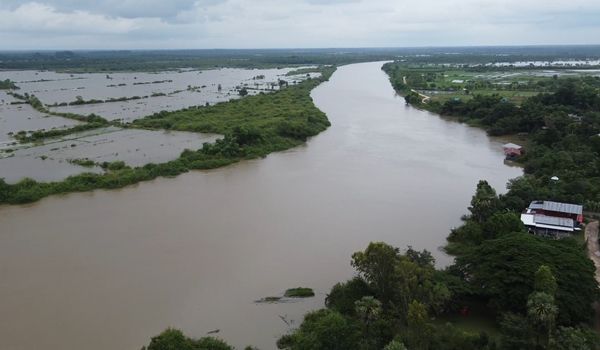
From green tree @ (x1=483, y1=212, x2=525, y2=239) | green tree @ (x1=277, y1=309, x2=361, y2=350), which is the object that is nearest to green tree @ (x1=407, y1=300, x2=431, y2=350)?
green tree @ (x1=277, y1=309, x2=361, y2=350)

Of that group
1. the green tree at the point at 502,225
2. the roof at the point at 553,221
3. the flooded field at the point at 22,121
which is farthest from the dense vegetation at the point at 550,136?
the flooded field at the point at 22,121

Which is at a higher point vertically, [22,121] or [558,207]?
[22,121]

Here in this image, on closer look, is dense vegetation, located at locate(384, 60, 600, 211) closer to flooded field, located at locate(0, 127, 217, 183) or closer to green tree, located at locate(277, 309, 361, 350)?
green tree, located at locate(277, 309, 361, 350)

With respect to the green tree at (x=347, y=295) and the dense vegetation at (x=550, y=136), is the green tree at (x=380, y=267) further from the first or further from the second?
the dense vegetation at (x=550, y=136)

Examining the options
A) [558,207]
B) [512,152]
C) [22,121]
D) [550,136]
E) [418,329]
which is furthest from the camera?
[22,121]

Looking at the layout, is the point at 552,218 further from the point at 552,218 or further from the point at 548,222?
the point at 548,222

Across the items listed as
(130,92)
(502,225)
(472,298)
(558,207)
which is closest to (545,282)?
(472,298)
